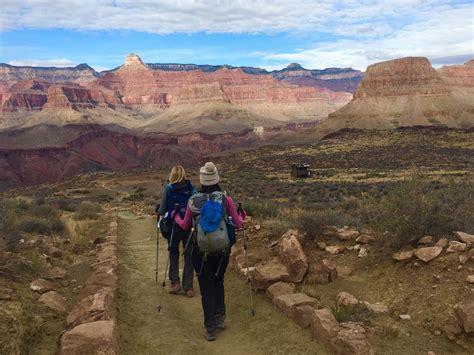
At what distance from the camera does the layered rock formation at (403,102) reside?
101938mm

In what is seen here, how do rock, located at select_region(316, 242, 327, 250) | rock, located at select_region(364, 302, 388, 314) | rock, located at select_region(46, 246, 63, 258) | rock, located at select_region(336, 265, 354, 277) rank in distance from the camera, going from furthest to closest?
rock, located at select_region(46, 246, 63, 258) → rock, located at select_region(316, 242, 327, 250) → rock, located at select_region(336, 265, 354, 277) → rock, located at select_region(364, 302, 388, 314)

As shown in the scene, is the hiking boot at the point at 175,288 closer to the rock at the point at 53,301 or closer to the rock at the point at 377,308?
the rock at the point at 53,301

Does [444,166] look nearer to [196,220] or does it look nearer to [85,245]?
[85,245]

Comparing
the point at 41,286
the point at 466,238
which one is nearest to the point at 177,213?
the point at 41,286

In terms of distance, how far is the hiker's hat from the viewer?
495 centimetres

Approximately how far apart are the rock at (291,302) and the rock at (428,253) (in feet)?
5.38

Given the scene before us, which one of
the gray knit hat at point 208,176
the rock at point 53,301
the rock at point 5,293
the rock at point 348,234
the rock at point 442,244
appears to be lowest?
the rock at point 53,301

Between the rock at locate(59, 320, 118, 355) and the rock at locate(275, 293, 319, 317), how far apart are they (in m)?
2.11

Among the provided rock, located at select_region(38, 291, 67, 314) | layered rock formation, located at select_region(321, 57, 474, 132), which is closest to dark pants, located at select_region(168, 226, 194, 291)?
rock, located at select_region(38, 291, 67, 314)

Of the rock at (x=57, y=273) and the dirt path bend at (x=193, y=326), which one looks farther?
the rock at (x=57, y=273)

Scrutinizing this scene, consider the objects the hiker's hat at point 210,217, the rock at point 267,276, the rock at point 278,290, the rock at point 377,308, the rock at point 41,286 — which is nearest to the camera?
the hiker's hat at point 210,217

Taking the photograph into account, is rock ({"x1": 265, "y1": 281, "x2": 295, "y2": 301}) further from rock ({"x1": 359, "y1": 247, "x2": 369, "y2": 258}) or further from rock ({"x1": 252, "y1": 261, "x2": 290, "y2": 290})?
rock ({"x1": 359, "y1": 247, "x2": 369, "y2": 258})

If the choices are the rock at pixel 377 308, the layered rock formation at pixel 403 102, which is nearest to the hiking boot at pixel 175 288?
the rock at pixel 377 308

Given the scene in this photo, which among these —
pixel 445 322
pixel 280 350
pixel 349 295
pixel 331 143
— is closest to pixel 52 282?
pixel 280 350
